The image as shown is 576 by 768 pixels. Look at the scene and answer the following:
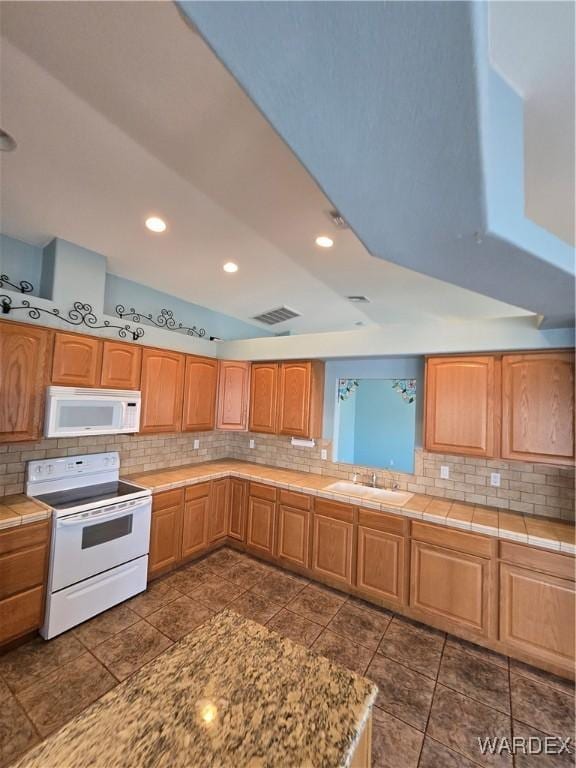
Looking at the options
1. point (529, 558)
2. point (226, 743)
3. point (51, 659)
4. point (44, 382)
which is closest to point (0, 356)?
point (44, 382)

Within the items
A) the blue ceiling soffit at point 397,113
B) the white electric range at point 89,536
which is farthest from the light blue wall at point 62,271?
the blue ceiling soffit at point 397,113

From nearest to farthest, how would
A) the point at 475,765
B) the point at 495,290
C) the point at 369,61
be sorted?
the point at 369,61, the point at 475,765, the point at 495,290

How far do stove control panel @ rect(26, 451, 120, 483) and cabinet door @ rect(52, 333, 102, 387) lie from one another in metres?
0.68

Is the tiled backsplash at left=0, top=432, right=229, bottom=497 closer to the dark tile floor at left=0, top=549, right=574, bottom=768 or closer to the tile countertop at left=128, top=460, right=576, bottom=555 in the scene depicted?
the tile countertop at left=128, top=460, right=576, bottom=555

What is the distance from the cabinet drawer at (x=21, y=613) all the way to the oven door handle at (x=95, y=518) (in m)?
0.45

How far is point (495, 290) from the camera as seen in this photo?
174cm

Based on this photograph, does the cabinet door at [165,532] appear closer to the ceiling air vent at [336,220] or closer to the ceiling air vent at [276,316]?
the ceiling air vent at [276,316]

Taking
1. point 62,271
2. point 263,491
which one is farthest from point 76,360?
point 263,491

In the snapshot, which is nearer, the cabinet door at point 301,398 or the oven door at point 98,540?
the oven door at point 98,540

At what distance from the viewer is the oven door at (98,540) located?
2.35 m

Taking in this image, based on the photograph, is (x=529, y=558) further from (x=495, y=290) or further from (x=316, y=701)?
(x=316, y=701)

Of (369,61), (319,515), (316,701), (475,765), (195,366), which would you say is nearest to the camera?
(369,61)

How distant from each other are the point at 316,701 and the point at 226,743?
0.89 ft

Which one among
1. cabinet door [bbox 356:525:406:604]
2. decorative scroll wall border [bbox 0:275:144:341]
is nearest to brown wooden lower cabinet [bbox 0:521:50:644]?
decorative scroll wall border [bbox 0:275:144:341]
